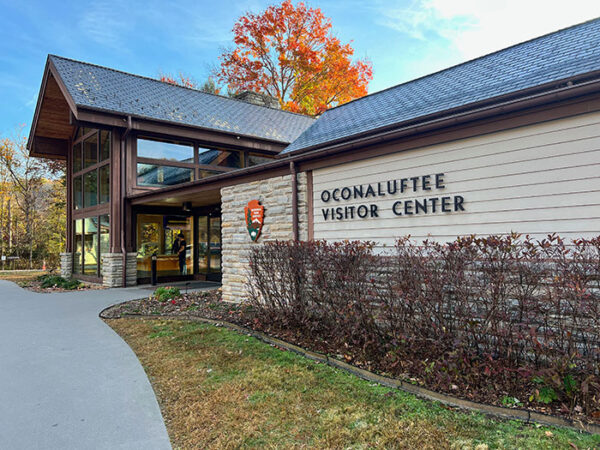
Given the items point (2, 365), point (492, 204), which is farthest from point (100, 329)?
point (492, 204)

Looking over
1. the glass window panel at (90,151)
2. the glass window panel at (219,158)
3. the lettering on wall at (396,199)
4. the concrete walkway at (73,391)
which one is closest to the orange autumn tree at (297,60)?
the glass window panel at (219,158)

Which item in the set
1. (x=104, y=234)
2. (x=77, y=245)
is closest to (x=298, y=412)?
(x=104, y=234)

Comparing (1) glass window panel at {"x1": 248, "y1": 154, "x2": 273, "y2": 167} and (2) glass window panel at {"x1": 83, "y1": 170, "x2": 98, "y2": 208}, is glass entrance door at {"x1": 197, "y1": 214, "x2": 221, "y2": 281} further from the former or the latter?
(2) glass window panel at {"x1": 83, "y1": 170, "x2": 98, "y2": 208}

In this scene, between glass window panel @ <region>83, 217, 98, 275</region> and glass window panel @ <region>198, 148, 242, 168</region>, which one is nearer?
glass window panel @ <region>83, 217, 98, 275</region>

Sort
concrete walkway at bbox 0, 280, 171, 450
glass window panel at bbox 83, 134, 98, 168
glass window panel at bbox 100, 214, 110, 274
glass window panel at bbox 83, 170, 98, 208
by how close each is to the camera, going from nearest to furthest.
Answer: concrete walkway at bbox 0, 280, 171, 450, glass window panel at bbox 100, 214, 110, 274, glass window panel at bbox 83, 170, 98, 208, glass window panel at bbox 83, 134, 98, 168

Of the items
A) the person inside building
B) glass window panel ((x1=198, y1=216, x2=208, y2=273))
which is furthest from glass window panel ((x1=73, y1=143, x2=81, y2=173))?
glass window panel ((x1=198, y1=216, x2=208, y2=273))

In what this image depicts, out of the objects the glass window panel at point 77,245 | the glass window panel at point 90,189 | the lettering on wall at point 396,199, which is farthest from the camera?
the glass window panel at point 77,245

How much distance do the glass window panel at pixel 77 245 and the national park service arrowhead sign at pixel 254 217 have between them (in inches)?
379

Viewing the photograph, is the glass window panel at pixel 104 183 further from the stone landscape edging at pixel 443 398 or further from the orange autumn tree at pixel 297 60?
the orange autumn tree at pixel 297 60

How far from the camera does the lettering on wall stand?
4836 millimetres

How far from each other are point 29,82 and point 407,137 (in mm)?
71803

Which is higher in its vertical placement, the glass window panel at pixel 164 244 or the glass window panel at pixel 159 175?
the glass window panel at pixel 159 175

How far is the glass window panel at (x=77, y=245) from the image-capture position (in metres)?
14.2

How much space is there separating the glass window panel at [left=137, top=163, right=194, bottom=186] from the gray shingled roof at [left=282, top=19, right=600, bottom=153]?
15.5 feet
